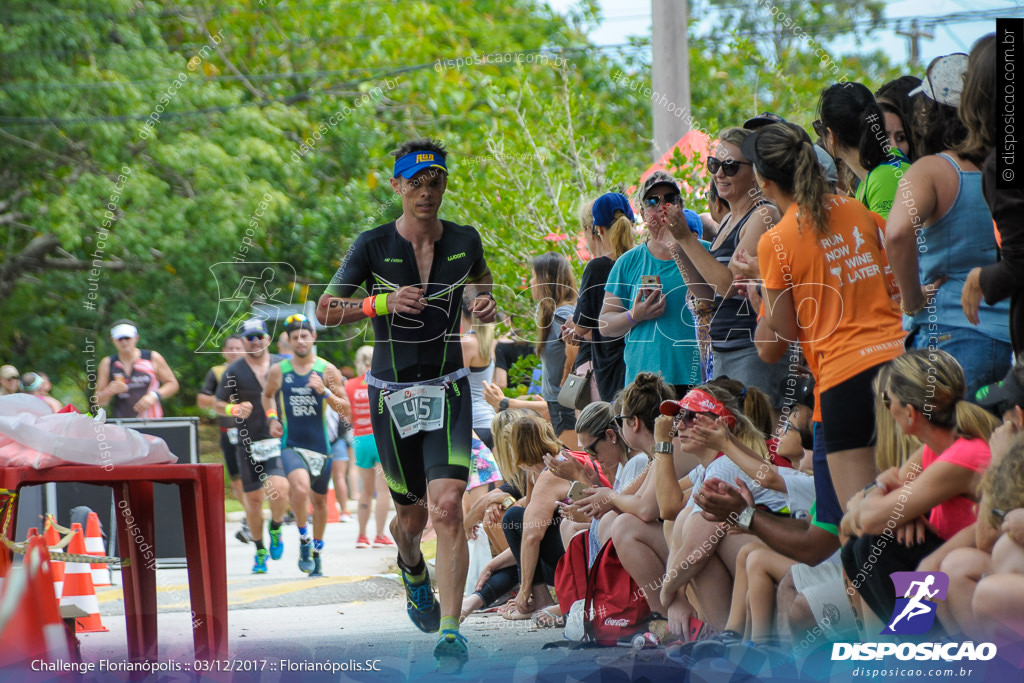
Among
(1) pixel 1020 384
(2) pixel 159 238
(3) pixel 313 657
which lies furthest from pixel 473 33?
(1) pixel 1020 384

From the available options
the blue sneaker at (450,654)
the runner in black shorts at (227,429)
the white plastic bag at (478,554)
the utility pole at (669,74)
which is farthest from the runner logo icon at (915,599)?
the runner in black shorts at (227,429)

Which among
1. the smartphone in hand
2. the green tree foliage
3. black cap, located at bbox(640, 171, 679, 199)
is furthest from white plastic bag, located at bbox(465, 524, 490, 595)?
the green tree foliage

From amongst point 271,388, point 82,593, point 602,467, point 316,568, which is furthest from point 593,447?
point 271,388

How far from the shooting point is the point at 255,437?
10.2m

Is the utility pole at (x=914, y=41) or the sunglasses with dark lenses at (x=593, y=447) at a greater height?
the utility pole at (x=914, y=41)

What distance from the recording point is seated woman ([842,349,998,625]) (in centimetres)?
361

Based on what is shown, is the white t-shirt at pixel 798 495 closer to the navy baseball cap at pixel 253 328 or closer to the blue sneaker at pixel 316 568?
the blue sneaker at pixel 316 568

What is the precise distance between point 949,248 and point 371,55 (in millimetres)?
16322

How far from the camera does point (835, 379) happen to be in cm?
425

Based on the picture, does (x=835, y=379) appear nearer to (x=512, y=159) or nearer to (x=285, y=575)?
(x=512, y=159)

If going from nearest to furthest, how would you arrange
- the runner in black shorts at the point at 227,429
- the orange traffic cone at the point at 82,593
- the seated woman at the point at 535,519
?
the seated woman at the point at 535,519
the orange traffic cone at the point at 82,593
the runner in black shorts at the point at 227,429

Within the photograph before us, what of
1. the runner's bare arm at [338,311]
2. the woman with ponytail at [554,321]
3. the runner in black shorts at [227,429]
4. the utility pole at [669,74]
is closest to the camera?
the runner's bare arm at [338,311]

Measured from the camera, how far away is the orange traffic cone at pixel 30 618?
291 cm

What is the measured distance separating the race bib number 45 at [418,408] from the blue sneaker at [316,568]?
4424 millimetres
